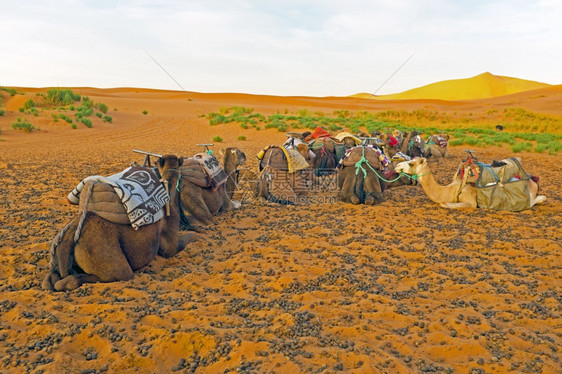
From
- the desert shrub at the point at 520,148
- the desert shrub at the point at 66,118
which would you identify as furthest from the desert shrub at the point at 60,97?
the desert shrub at the point at 520,148

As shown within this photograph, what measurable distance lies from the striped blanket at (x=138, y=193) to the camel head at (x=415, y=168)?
5342 mm

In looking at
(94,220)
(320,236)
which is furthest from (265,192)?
(94,220)

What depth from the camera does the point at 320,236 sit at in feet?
21.5

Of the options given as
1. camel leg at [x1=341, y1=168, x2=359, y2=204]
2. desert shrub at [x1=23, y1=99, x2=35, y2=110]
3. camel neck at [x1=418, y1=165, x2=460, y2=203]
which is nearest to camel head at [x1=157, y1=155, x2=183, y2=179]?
camel leg at [x1=341, y1=168, x2=359, y2=204]

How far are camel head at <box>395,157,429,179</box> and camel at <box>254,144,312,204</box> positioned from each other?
1.98m

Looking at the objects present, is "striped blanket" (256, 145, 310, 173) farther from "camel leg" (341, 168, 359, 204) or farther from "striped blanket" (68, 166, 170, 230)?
"striped blanket" (68, 166, 170, 230)

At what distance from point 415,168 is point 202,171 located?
4406mm

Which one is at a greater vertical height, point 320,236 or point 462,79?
point 462,79

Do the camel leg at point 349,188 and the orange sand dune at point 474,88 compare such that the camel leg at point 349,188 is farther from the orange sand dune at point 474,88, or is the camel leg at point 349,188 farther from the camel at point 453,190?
the orange sand dune at point 474,88

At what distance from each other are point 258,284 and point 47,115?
25.6m

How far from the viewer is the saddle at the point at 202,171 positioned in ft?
21.4

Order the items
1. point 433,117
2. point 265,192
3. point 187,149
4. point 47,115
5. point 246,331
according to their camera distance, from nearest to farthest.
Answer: point 246,331 → point 265,192 → point 187,149 → point 47,115 → point 433,117

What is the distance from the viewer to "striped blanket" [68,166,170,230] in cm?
447

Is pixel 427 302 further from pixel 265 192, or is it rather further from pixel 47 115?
pixel 47 115
